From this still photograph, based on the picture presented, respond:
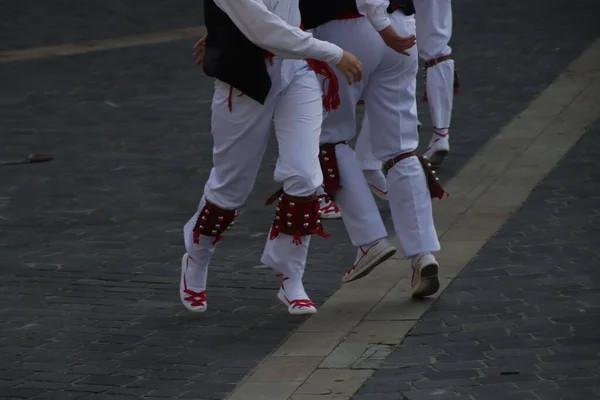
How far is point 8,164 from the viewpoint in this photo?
1002cm

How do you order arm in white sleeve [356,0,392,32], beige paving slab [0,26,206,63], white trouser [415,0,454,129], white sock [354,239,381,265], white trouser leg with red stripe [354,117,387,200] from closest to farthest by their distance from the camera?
arm in white sleeve [356,0,392,32]
white sock [354,239,381,265]
white trouser leg with red stripe [354,117,387,200]
white trouser [415,0,454,129]
beige paving slab [0,26,206,63]

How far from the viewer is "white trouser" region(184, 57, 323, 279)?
6250mm

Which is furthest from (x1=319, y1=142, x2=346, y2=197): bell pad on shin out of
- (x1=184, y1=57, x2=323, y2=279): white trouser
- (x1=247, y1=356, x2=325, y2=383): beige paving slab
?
(x1=247, y1=356, x2=325, y2=383): beige paving slab

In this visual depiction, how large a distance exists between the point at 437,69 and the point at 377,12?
3176mm

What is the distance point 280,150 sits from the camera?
248 inches

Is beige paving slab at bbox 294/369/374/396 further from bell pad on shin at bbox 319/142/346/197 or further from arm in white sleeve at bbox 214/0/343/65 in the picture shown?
arm in white sleeve at bbox 214/0/343/65

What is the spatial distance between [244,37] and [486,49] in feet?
24.5

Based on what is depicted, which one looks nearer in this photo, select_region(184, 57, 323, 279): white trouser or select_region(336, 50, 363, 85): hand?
select_region(336, 50, 363, 85): hand

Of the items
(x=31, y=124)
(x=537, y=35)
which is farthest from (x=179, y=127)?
(x=537, y=35)

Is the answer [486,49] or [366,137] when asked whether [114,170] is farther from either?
[486,49]

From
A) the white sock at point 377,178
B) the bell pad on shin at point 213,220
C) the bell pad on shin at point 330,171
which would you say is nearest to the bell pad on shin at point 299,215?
the bell pad on shin at point 213,220

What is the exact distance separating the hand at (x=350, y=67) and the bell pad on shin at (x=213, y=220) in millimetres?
812

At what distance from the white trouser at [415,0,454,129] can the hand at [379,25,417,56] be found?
2.90m

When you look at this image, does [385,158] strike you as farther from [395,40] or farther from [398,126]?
[395,40]
